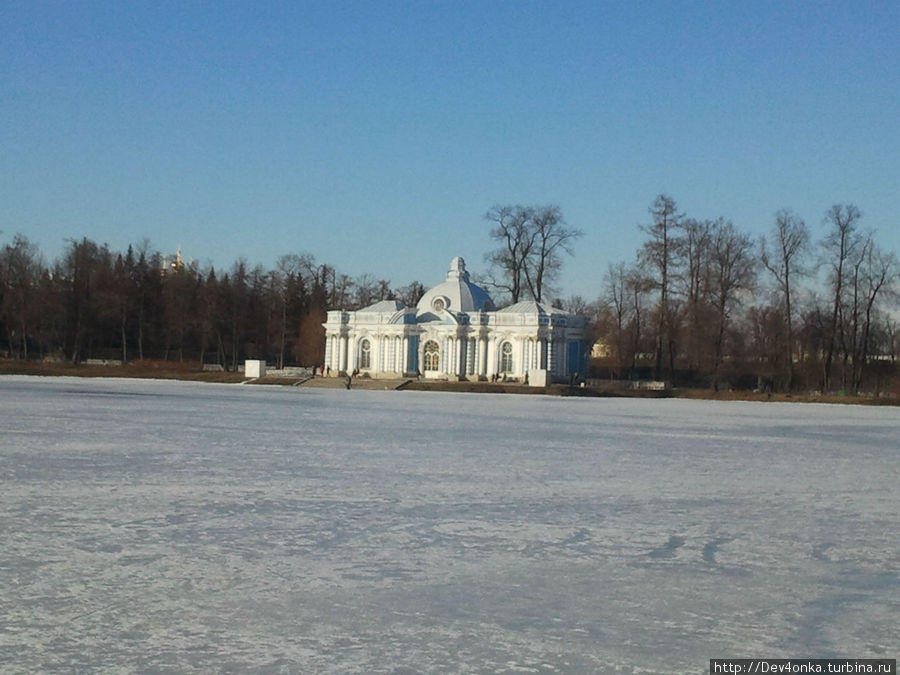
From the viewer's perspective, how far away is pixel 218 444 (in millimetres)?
17859

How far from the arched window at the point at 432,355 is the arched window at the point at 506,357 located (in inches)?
138

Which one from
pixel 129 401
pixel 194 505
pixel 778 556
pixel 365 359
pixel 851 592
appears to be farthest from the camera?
pixel 365 359

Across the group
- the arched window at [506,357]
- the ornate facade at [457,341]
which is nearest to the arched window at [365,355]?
the ornate facade at [457,341]

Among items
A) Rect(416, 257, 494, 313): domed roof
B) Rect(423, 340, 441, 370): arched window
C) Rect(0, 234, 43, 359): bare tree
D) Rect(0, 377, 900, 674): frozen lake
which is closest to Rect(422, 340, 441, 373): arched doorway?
Rect(423, 340, 441, 370): arched window

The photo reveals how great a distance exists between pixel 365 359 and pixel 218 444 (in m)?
42.9

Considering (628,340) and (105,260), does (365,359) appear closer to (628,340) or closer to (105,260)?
(628,340)

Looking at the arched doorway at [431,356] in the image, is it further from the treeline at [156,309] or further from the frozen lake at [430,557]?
the frozen lake at [430,557]

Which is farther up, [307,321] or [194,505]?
[307,321]

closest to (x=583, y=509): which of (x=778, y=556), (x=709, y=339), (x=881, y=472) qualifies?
(x=778, y=556)

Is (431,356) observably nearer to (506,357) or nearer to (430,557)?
(506,357)

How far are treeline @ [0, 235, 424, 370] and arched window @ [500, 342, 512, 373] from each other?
16668 mm

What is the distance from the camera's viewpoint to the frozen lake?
622 centimetres

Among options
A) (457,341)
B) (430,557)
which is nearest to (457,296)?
(457,341)

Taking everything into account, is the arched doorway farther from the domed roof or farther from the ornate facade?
the domed roof
